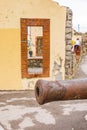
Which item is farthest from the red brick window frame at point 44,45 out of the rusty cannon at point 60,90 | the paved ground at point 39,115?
the rusty cannon at point 60,90

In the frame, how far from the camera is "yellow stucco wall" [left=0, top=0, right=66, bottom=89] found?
10.7 metres

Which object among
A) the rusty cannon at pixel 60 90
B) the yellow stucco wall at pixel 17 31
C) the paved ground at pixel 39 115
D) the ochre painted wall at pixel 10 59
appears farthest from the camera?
the ochre painted wall at pixel 10 59

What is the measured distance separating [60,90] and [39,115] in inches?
169

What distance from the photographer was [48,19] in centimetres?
1088

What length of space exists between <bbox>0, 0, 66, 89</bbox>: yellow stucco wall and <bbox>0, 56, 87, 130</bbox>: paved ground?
3.90 ft

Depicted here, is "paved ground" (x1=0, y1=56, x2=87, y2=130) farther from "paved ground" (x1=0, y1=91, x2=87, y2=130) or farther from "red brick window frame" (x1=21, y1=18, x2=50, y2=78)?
"red brick window frame" (x1=21, y1=18, x2=50, y2=78)

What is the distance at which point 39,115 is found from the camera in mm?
7707

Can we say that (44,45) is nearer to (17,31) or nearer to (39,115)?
(17,31)

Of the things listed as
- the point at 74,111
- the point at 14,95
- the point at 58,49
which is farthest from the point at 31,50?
the point at 74,111

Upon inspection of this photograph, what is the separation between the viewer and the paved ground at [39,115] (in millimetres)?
6758

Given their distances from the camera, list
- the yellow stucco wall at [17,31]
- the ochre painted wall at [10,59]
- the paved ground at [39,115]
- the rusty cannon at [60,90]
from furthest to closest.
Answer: the ochre painted wall at [10,59], the yellow stucco wall at [17,31], the paved ground at [39,115], the rusty cannon at [60,90]

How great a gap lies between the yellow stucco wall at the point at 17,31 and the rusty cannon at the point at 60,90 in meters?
7.34

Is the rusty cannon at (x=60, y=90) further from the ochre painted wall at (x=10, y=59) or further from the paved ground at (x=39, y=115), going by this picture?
the ochre painted wall at (x=10, y=59)

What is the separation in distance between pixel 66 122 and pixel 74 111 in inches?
43.2
